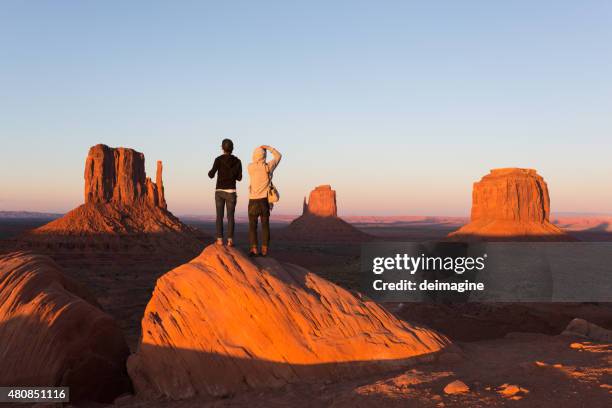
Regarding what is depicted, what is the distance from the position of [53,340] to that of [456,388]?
8.95 metres

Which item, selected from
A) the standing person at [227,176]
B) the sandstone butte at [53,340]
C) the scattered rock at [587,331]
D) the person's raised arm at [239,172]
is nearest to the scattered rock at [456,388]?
the standing person at [227,176]

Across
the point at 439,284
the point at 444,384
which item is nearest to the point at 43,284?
the point at 444,384

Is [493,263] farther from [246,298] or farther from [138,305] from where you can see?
[246,298]

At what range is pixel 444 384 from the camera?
8.06m

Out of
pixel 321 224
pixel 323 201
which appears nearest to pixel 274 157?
pixel 321 224

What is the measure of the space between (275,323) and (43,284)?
6.70m

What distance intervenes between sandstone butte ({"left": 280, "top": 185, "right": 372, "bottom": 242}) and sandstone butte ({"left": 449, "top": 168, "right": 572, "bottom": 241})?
71558 millimetres

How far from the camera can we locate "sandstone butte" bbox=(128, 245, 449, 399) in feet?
31.9

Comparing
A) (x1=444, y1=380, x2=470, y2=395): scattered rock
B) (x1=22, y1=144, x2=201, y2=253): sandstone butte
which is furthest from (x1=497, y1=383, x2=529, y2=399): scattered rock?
(x1=22, y1=144, x2=201, y2=253): sandstone butte

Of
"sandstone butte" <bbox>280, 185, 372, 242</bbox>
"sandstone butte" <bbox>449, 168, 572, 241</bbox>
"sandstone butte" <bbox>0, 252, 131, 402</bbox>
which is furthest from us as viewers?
"sandstone butte" <bbox>280, 185, 372, 242</bbox>

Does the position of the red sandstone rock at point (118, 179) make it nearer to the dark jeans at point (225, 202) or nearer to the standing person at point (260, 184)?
the dark jeans at point (225, 202)

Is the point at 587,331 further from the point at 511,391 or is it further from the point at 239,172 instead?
the point at 239,172

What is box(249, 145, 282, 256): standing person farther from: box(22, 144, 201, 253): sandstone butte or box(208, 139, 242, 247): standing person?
box(22, 144, 201, 253): sandstone butte

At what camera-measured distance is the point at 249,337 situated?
393 inches
